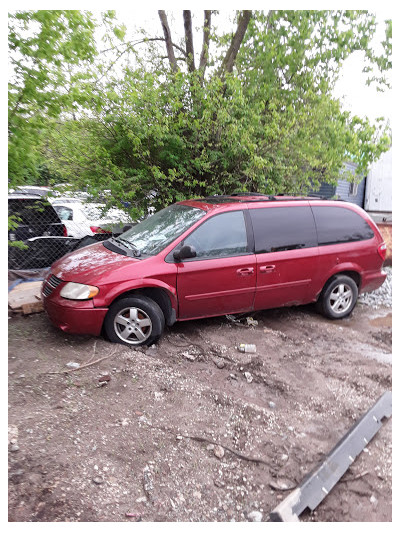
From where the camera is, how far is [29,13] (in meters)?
2.78

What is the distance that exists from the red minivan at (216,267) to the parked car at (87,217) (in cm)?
171

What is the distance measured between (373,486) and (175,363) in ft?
6.64

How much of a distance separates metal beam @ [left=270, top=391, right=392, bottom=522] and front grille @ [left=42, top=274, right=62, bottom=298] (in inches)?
116

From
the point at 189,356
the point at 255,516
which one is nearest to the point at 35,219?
the point at 189,356

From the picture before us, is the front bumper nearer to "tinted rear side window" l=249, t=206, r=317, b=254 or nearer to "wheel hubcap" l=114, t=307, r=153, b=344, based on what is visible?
"wheel hubcap" l=114, t=307, r=153, b=344

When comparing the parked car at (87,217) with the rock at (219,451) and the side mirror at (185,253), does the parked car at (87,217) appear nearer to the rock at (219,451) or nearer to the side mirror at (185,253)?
the side mirror at (185,253)

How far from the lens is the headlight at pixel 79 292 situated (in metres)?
3.75

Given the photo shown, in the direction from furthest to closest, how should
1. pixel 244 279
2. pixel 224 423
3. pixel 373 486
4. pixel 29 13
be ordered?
1. pixel 244 279
2. pixel 224 423
3. pixel 29 13
4. pixel 373 486

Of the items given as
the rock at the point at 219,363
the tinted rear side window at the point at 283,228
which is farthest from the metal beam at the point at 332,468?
the tinted rear side window at the point at 283,228

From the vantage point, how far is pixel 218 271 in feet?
14.0

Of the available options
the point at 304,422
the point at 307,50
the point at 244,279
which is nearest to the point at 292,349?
the point at 244,279

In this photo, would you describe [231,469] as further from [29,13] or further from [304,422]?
[29,13]

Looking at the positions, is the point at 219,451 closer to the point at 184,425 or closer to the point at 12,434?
the point at 184,425

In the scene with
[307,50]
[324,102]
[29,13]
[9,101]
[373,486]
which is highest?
[307,50]
